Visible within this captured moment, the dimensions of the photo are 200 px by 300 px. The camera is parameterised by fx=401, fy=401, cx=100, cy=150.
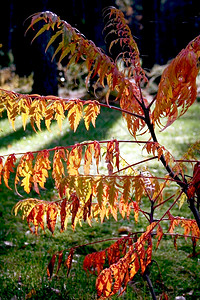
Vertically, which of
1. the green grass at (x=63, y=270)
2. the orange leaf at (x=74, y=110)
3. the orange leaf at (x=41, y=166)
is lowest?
the green grass at (x=63, y=270)

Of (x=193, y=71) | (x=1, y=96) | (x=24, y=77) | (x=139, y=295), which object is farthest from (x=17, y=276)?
(x=24, y=77)

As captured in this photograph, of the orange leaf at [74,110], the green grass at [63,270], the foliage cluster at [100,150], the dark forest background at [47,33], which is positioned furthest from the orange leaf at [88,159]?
the dark forest background at [47,33]

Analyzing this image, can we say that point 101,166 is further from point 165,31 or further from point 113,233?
point 165,31

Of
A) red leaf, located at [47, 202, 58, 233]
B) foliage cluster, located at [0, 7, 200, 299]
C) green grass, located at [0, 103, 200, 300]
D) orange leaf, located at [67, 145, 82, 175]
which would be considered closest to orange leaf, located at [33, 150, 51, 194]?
foliage cluster, located at [0, 7, 200, 299]

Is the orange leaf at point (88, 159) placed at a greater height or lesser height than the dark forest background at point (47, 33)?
lesser

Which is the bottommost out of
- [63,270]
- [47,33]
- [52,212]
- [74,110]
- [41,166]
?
[63,270]

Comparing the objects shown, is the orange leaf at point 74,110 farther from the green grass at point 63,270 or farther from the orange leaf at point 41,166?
the green grass at point 63,270

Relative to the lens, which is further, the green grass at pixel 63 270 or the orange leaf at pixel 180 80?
the green grass at pixel 63 270

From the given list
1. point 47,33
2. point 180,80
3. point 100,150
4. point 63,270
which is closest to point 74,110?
point 100,150

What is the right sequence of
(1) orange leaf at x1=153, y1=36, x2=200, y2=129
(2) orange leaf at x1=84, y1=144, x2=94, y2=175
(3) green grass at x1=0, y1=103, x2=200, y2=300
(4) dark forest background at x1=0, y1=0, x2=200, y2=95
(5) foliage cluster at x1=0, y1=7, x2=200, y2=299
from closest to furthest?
(1) orange leaf at x1=153, y1=36, x2=200, y2=129 < (5) foliage cluster at x1=0, y1=7, x2=200, y2=299 < (2) orange leaf at x1=84, y1=144, x2=94, y2=175 < (3) green grass at x1=0, y1=103, x2=200, y2=300 < (4) dark forest background at x1=0, y1=0, x2=200, y2=95

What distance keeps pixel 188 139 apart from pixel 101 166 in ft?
8.58

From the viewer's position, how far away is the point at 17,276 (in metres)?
3.11

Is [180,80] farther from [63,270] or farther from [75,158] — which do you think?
[63,270]

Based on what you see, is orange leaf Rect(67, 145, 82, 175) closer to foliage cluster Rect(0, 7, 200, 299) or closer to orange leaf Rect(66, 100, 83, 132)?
foliage cluster Rect(0, 7, 200, 299)
